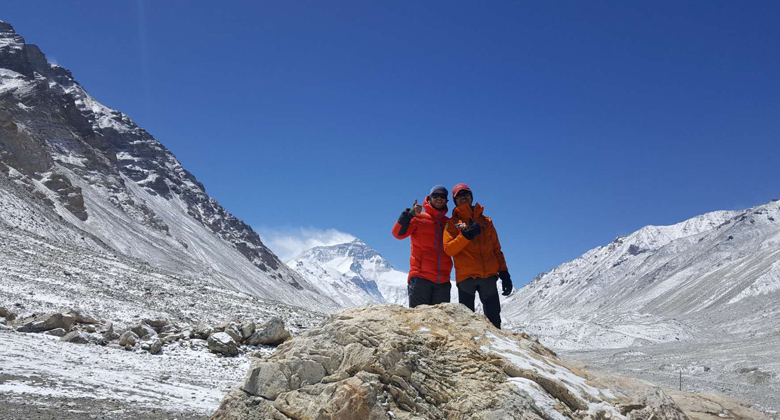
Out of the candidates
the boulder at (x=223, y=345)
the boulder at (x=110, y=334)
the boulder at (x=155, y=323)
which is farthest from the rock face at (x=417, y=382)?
the boulder at (x=155, y=323)

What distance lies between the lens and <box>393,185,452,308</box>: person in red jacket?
8070 mm

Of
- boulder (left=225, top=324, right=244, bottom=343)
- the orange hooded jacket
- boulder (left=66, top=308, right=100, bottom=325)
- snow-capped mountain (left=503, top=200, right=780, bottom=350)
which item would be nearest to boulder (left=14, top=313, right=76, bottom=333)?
boulder (left=66, top=308, right=100, bottom=325)

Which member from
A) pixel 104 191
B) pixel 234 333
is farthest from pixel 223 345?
pixel 104 191

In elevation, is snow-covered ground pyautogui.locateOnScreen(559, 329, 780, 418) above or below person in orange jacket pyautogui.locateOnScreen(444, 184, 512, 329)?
above

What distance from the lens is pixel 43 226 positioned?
5919 centimetres

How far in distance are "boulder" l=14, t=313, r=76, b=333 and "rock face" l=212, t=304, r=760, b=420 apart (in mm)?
15447

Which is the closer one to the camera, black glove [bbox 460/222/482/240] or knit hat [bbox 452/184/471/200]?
black glove [bbox 460/222/482/240]

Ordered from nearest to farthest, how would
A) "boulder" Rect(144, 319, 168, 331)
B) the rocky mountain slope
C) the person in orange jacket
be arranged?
the person in orange jacket, "boulder" Rect(144, 319, 168, 331), the rocky mountain slope

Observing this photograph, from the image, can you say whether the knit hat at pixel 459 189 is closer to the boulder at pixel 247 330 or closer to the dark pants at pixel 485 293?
the dark pants at pixel 485 293

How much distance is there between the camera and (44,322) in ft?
57.5

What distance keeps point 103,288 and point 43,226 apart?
102 ft

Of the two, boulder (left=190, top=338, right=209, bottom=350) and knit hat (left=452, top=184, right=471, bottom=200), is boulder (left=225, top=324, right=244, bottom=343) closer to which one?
boulder (left=190, top=338, right=209, bottom=350)

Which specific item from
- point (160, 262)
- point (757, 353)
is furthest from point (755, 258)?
point (160, 262)

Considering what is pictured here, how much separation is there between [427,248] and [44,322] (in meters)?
15.8
